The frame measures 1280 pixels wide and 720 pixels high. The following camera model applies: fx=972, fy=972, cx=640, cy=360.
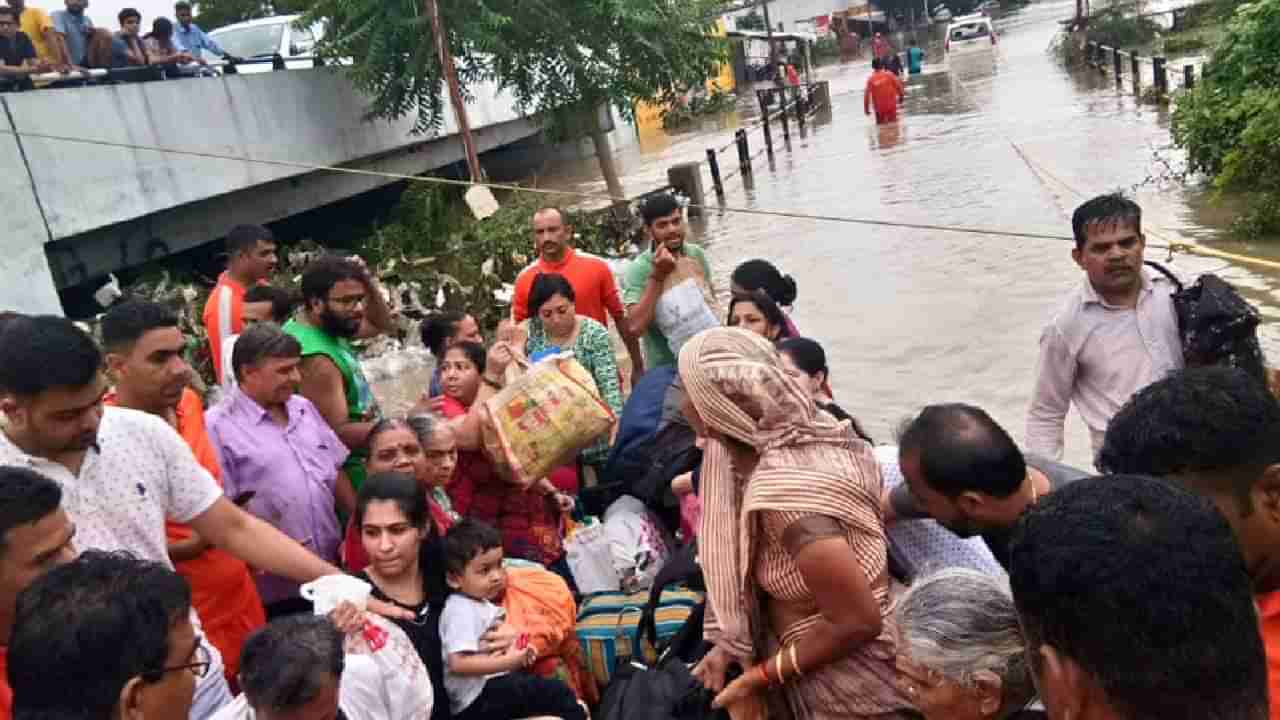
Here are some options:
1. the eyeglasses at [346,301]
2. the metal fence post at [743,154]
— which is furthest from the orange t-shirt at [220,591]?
the metal fence post at [743,154]

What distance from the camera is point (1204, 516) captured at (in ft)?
3.78

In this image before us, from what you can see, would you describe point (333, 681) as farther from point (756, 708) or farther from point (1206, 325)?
point (1206, 325)

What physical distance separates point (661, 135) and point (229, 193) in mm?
19032

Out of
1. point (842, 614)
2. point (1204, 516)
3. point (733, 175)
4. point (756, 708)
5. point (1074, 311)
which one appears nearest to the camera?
point (1204, 516)

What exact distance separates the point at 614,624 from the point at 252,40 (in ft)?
44.2

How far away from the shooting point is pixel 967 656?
1.70 meters

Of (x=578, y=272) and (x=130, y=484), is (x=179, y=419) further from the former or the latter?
(x=578, y=272)

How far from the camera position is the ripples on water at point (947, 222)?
6.89 meters

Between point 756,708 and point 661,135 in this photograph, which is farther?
point 661,135

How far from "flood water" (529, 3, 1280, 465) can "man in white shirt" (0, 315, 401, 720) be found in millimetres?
4010

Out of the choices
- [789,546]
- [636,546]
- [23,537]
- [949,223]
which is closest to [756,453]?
[789,546]

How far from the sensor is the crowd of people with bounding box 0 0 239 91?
861 centimetres

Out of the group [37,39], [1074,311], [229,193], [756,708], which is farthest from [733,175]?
[756,708]

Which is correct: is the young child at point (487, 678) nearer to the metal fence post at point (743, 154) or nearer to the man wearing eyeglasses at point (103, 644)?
the man wearing eyeglasses at point (103, 644)
